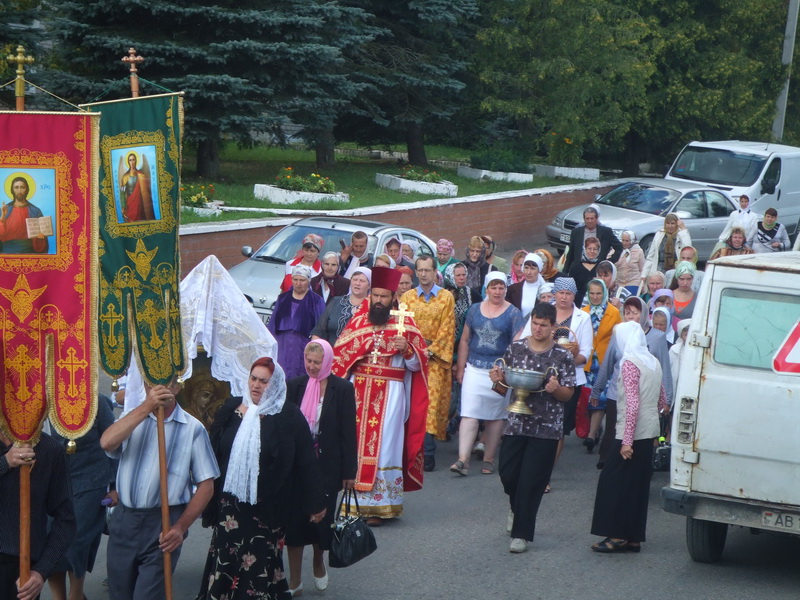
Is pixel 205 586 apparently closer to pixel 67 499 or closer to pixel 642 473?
pixel 67 499

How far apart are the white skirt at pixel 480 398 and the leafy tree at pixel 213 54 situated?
37.9 ft

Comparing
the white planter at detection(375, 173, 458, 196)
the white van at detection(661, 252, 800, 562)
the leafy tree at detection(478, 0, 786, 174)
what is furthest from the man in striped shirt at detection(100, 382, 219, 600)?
the leafy tree at detection(478, 0, 786, 174)

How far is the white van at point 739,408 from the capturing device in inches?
311

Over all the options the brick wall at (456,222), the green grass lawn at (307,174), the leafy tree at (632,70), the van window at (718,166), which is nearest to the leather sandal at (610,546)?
the brick wall at (456,222)

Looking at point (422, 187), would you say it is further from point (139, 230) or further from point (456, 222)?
point (139, 230)

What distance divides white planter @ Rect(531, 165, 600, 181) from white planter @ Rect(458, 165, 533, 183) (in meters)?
1.98

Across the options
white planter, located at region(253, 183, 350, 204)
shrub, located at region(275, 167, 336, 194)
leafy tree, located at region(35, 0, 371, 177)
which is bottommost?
white planter, located at region(253, 183, 350, 204)

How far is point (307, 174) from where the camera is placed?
26719 millimetres

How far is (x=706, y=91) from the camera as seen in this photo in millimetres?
31672

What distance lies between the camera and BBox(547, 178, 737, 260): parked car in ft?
73.8

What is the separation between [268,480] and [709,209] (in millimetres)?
17991

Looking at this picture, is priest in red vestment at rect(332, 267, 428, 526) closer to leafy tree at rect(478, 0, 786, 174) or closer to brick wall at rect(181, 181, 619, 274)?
brick wall at rect(181, 181, 619, 274)

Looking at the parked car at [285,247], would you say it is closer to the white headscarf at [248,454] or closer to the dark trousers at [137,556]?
the white headscarf at [248,454]

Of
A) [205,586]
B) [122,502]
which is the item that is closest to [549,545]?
[205,586]
